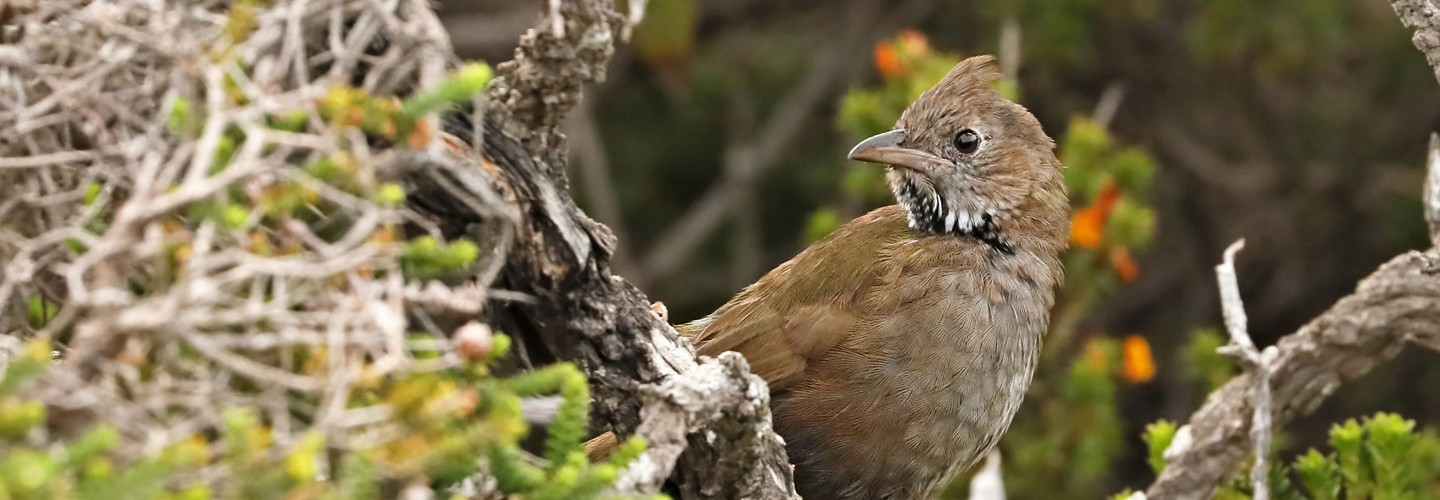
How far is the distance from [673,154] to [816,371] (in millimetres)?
3628

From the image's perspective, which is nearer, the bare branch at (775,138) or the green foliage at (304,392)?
the green foliage at (304,392)

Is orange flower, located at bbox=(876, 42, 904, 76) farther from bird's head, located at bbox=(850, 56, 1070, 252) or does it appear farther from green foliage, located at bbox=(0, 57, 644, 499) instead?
green foliage, located at bbox=(0, 57, 644, 499)

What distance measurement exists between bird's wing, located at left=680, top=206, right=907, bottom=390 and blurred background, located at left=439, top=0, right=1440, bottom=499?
2.06 meters

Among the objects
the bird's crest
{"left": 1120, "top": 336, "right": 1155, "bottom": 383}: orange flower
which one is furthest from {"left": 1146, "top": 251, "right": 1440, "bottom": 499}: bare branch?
{"left": 1120, "top": 336, "right": 1155, "bottom": 383}: orange flower

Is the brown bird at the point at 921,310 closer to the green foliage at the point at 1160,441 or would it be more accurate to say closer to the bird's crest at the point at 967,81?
the bird's crest at the point at 967,81

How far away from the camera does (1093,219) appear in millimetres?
5250

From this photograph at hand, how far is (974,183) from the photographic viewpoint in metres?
4.42

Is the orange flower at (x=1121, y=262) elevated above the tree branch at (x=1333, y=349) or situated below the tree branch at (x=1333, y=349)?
above

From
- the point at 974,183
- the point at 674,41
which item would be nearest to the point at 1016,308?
the point at 974,183

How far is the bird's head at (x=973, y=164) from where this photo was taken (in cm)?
439

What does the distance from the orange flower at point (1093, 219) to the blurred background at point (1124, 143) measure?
1.10m

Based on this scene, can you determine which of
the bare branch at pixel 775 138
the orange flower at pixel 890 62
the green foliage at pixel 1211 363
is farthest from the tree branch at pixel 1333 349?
the bare branch at pixel 775 138

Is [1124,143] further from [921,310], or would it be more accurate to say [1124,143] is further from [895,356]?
[895,356]

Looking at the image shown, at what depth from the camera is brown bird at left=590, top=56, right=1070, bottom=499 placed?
3.92m
